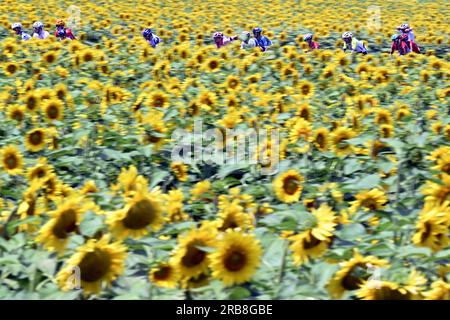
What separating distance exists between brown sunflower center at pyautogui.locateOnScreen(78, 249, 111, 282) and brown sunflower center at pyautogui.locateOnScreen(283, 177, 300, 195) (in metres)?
1.39

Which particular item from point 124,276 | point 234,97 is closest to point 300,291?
point 124,276

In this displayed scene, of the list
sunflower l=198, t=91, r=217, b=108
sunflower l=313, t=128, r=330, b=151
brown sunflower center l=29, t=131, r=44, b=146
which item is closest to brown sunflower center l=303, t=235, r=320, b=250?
sunflower l=313, t=128, r=330, b=151

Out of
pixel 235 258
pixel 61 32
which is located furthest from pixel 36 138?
pixel 61 32

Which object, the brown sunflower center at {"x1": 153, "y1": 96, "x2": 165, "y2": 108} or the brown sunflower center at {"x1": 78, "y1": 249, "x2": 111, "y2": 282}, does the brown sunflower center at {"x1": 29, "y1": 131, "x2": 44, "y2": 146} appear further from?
the brown sunflower center at {"x1": 78, "y1": 249, "x2": 111, "y2": 282}

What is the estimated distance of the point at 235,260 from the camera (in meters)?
2.46

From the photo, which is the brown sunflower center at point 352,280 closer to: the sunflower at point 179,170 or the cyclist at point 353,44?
the sunflower at point 179,170

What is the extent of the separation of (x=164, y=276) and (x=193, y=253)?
18 centimetres

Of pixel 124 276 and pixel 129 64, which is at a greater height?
pixel 129 64

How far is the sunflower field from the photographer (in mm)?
2490

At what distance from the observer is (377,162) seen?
4117 mm
